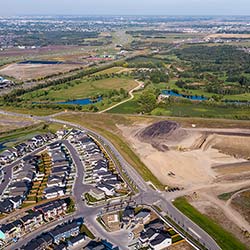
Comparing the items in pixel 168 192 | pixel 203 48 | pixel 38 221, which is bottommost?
pixel 168 192

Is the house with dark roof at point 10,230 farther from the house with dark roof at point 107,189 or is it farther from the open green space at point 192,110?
the open green space at point 192,110

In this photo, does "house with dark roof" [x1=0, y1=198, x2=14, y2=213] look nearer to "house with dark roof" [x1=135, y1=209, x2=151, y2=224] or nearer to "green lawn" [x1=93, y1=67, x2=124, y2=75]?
"house with dark roof" [x1=135, y1=209, x2=151, y2=224]

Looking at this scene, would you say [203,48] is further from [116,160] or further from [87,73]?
[116,160]

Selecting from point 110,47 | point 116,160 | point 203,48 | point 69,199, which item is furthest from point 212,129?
point 110,47

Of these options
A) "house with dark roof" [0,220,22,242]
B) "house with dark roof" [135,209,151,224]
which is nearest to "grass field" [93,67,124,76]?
"house with dark roof" [135,209,151,224]

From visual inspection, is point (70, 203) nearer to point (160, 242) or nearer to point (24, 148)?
point (160, 242)

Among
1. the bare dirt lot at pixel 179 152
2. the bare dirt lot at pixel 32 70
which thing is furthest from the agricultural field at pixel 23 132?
the bare dirt lot at pixel 32 70
